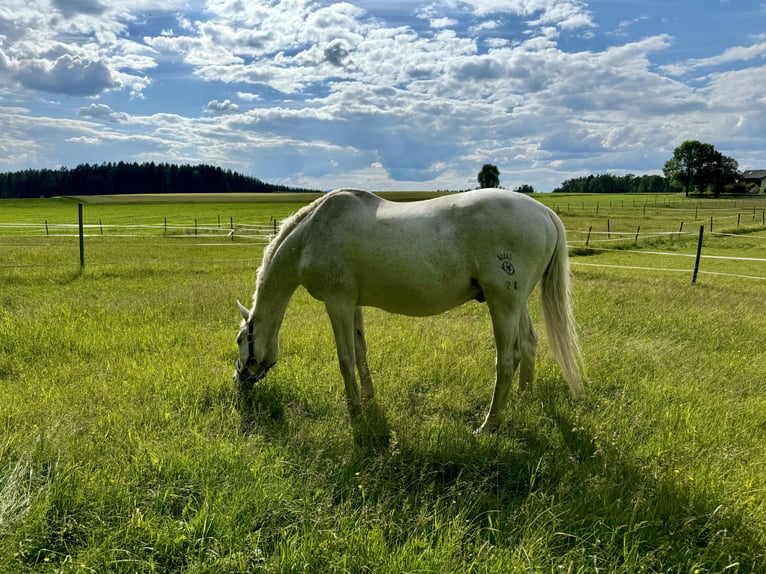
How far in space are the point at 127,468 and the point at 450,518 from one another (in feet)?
7.08

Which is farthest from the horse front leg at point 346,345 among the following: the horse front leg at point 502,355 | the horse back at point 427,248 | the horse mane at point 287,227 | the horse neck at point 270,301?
the horse front leg at point 502,355

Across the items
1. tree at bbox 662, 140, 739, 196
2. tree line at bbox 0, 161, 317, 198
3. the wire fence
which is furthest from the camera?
tree line at bbox 0, 161, 317, 198

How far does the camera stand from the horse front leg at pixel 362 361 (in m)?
4.58

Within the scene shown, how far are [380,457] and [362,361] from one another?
5.21ft

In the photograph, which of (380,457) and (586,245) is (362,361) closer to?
(380,457)

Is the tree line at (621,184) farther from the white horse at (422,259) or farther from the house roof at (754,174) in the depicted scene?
the white horse at (422,259)

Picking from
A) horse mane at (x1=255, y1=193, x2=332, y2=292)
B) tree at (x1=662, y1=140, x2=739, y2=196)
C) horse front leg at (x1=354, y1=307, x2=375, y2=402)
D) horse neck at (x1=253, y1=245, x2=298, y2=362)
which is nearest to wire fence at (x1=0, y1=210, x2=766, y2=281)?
horse mane at (x1=255, y1=193, x2=332, y2=292)

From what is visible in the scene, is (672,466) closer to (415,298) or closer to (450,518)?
(450,518)

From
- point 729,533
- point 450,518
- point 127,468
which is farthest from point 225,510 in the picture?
point 729,533

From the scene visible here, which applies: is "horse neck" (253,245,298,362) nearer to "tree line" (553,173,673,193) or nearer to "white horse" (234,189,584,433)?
"white horse" (234,189,584,433)

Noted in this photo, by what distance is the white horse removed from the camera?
3.96m

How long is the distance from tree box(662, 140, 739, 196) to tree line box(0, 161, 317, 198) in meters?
108

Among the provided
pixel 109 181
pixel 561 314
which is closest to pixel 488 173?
pixel 561 314

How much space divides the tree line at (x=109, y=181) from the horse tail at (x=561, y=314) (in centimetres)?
12425
